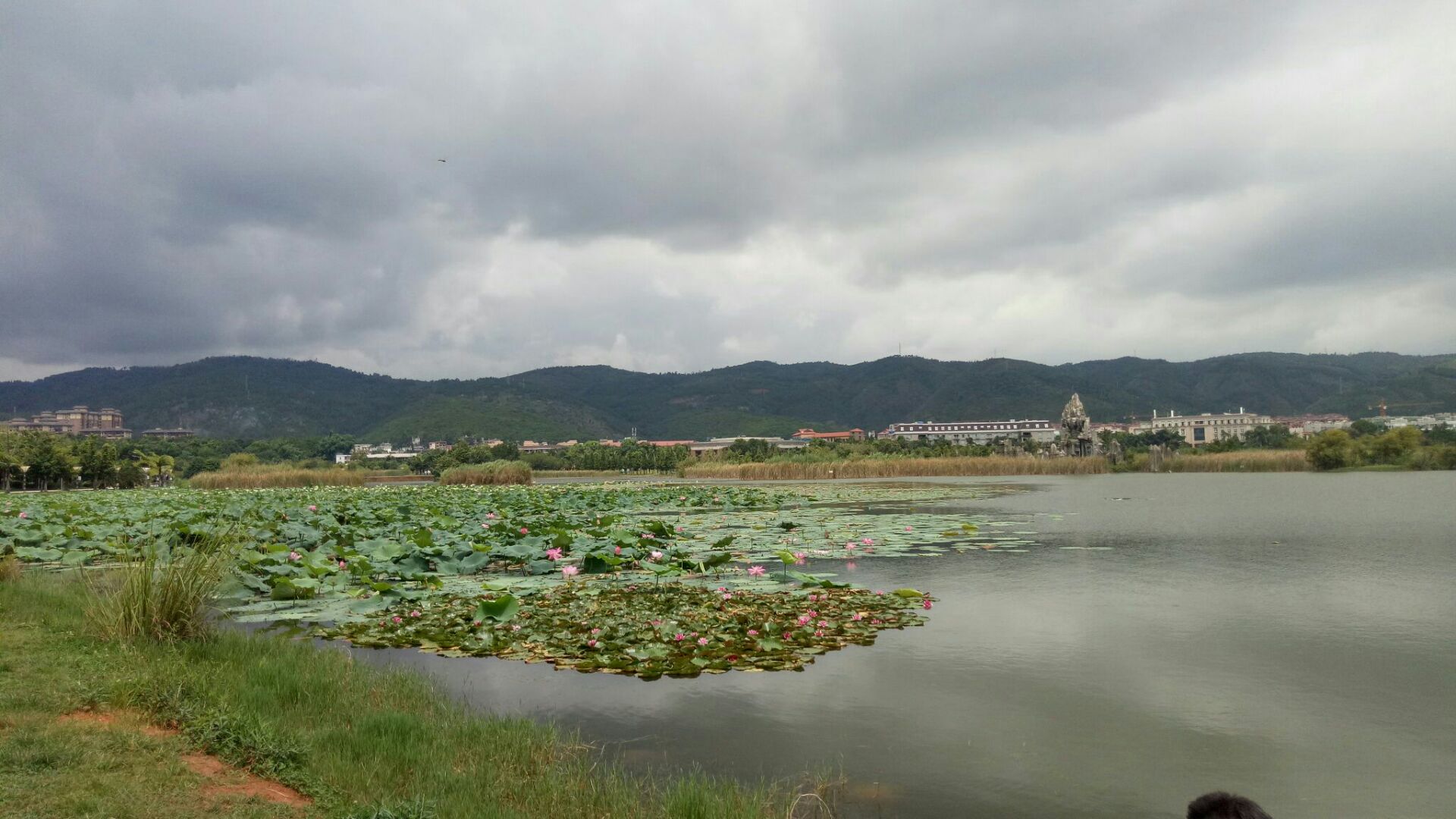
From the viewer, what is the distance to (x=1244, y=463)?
6488 centimetres

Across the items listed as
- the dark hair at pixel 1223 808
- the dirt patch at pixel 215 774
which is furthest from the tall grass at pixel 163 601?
the dark hair at pixel 1223 808

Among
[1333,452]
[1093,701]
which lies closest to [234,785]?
[1093,701]

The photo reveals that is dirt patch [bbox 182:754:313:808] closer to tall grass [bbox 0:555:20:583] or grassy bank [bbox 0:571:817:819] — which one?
grassy bank [bbox 0:571:817:819]

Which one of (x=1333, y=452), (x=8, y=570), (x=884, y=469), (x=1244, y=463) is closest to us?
(x=8, y=570)

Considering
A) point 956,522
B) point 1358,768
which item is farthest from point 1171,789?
point 956,522

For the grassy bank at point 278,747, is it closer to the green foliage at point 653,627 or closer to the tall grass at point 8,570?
the green foliage at point 653,627

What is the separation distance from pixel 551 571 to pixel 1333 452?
67209 mm

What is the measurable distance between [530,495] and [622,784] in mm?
24610

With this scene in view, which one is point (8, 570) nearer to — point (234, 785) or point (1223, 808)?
point (234, 785)

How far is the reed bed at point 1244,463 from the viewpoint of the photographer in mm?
63094

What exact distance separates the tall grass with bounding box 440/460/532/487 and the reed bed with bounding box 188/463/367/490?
18.2 ft

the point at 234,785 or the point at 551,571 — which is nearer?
the point at 234,785

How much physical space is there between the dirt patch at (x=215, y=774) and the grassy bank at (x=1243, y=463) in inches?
2877

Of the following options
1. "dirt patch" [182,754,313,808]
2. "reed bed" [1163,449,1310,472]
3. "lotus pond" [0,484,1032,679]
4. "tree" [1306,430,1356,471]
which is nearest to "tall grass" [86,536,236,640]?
"lotus pond" [0,484,1032,679]
